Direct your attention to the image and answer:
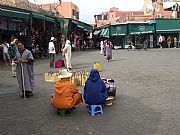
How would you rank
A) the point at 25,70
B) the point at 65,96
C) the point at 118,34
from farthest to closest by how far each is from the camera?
the point at 118,34 → the point at 25,70 → the point at 65,96

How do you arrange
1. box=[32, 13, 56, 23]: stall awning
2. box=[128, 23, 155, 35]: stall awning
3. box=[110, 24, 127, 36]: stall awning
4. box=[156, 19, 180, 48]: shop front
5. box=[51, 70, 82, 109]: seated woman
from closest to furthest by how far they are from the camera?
box=[51, 70, 82, 109]: seated woman → box=[32, 13, 56, 23]: stall awning → box=[156, 19, 180, 48]: shop front → box=[128, 23, 155, 35]: stall awning → box=[110, 24, 127, 36]: stall awning

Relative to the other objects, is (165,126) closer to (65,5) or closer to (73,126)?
(73,126)

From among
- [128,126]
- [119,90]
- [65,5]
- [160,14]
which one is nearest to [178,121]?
[128,126]

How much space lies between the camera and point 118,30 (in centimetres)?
4781

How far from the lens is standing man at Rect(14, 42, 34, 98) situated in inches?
394

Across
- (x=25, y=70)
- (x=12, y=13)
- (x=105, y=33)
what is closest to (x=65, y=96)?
(x=25, y=70)

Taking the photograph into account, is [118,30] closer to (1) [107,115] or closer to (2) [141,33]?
(2) [141,33]

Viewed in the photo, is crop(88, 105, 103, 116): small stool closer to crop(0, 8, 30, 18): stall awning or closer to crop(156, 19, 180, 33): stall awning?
crop(0, 8, 30, 18): stall awning

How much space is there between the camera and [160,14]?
2021 inches

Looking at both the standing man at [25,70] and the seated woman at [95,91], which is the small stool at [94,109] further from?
the standing man at [25,70]

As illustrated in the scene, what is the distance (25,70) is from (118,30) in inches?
1519

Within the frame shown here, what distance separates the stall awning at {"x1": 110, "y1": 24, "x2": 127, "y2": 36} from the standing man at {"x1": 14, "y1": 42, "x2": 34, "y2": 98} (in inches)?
1485

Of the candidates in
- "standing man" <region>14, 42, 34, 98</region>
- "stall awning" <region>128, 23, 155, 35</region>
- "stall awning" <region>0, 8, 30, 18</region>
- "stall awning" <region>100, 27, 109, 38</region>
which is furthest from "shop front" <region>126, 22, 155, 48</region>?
"standing man" <region>14, 42, 34, 98</region>

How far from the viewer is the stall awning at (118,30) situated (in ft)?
155
